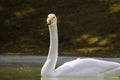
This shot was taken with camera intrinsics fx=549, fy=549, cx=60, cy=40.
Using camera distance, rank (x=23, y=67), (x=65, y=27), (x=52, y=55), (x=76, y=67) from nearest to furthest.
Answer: (x=76, y=67) < (x=52, y=55) < (x=23, y=67) < (x=65, y=27)

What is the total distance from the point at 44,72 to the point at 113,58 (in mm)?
5886

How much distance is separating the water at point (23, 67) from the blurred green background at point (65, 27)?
180 cm

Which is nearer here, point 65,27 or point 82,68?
point 82,68

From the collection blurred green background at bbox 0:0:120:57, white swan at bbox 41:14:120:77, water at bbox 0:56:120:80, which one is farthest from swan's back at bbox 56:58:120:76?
blurred green background at bbox 0:0:120:57

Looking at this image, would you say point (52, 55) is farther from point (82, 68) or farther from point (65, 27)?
point (65, 27)

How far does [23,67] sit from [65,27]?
690 centimetres

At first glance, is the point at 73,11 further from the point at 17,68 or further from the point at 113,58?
the point at 17,68

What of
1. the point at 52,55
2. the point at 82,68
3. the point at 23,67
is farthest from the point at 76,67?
the point at 23,67

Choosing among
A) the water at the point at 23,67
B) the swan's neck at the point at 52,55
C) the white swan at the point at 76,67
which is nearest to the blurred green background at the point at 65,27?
the water at the point at 23,67

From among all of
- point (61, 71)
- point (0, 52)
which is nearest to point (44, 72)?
point (61, 71)

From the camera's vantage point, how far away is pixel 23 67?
1430cm

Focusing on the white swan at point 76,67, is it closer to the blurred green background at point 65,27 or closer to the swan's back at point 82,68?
the swan's back at point 82,68

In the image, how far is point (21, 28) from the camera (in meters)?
21.2

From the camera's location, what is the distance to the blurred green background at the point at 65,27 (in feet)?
60.4
